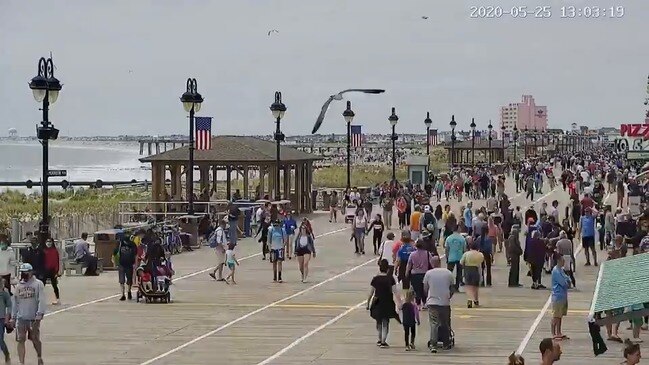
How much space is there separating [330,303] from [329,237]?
15.8 meters

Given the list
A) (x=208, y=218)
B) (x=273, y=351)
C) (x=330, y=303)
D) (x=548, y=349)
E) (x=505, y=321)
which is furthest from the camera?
A: (x=208, y=218)

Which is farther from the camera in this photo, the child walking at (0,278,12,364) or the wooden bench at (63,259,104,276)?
the wooden bench at (63,259,104,276)

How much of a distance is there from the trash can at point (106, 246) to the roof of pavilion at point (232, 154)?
50.5 feet

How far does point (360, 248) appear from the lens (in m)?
33.1

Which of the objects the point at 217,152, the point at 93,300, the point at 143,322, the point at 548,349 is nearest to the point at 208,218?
the point at 217,152

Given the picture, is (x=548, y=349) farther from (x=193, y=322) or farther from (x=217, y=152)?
(x=217, y=152)

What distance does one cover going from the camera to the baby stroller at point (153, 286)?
23.1 m

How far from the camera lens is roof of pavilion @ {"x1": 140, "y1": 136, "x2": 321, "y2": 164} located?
4562cm

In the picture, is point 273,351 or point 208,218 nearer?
point 273,351

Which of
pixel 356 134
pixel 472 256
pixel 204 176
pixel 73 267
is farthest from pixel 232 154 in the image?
pixel 472 256

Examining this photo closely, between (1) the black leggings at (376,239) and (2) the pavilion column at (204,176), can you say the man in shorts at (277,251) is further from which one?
(2) the pavilion column at (204,176)

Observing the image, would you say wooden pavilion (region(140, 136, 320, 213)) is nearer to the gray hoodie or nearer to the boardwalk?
the boardwalk

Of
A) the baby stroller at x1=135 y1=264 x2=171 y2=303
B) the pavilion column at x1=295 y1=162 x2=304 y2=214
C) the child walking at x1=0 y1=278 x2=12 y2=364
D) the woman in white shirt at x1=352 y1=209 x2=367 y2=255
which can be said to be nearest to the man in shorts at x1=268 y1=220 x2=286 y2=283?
the baby stroller at x1=135 y1=264 x2=171 y2=303

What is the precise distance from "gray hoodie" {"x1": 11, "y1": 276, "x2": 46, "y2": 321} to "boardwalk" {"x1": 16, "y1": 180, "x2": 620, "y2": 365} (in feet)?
3.73
